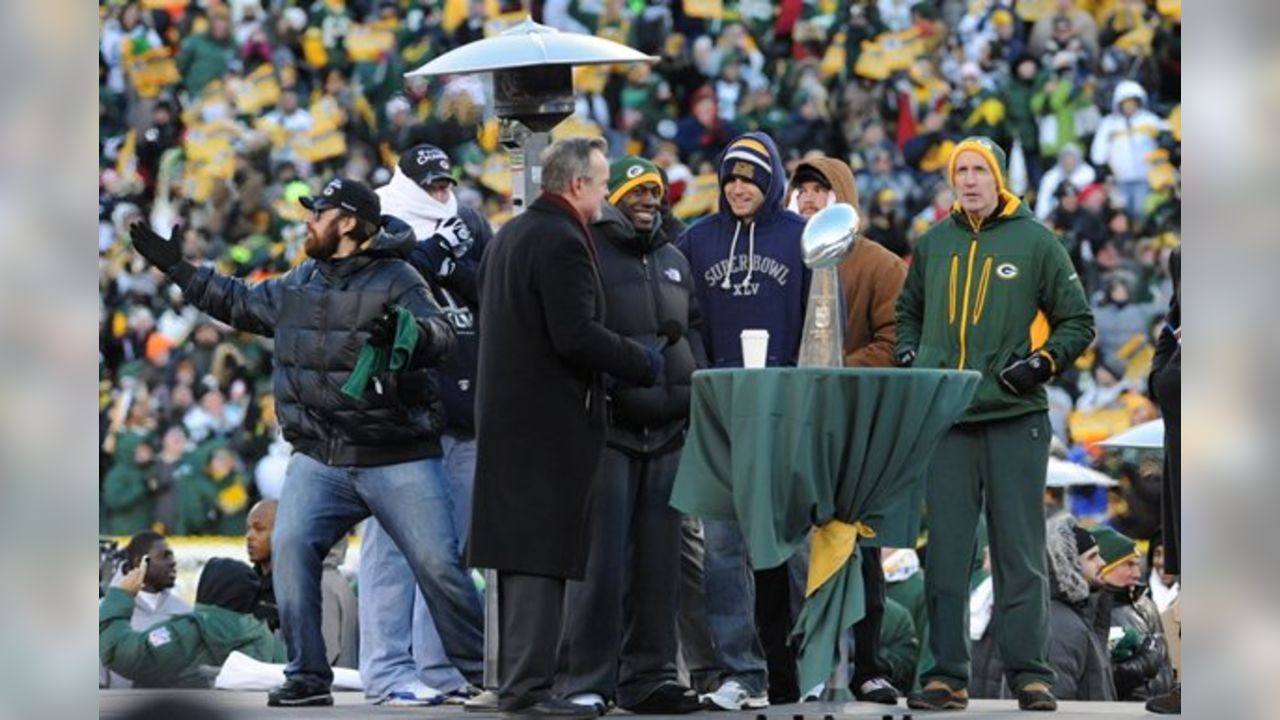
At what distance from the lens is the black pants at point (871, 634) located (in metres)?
9.90

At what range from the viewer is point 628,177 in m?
9.63

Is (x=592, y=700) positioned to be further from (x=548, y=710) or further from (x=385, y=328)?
(x=385, y=328)

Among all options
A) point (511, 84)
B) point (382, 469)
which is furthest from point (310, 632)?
point (511, 84)

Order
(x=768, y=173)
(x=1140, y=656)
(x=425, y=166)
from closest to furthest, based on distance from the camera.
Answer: (x=768, y=173) < (x=425, y=166) < (x=1140, y=656)

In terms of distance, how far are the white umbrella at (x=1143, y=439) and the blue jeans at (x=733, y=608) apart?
577cm

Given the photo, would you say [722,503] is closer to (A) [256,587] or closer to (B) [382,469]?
(B) [382,469]

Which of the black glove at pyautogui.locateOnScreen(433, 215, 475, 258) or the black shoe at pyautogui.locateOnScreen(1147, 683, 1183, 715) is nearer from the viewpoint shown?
the black shoe at pyautogui.locateOnScreen(1147, 683, 1183, 715)

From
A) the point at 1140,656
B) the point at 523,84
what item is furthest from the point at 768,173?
the point at 1140,656

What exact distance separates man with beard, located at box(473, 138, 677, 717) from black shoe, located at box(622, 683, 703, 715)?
0.74 metres

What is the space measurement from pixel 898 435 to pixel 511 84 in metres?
2.38

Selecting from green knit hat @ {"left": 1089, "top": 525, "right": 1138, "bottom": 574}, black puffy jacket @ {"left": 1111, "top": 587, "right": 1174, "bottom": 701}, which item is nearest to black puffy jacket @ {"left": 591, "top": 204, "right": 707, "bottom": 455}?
green knit hat @ {"left": 1089, "top": 525, "right": 1138, "bottom": 574}

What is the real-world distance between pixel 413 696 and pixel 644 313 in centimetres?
194

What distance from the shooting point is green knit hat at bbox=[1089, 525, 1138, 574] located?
1172 cm

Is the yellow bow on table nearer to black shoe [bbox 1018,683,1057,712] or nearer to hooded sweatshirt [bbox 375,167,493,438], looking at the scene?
black shoe [bbox 1018,683,1057,712]
